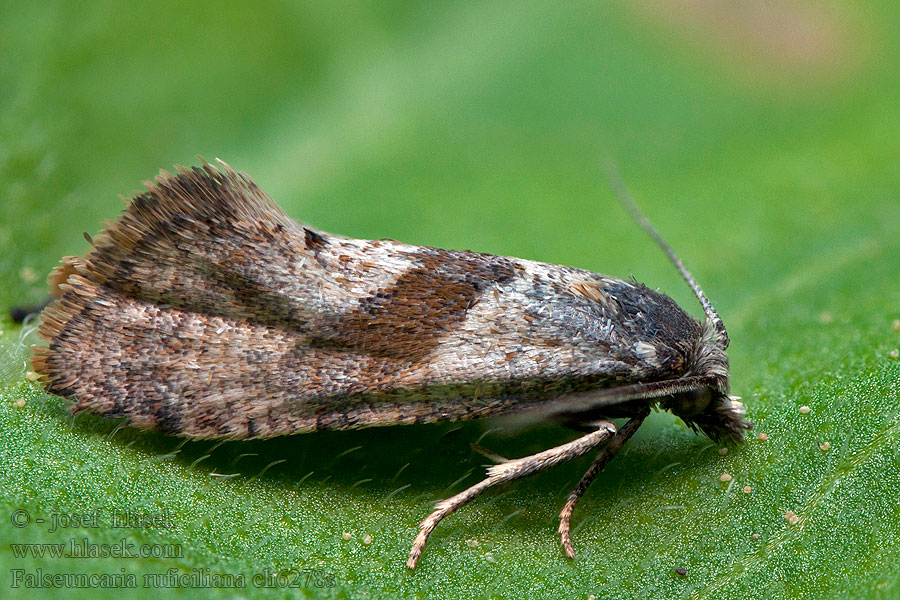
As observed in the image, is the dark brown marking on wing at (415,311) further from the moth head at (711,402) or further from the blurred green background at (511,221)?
the moth head at (711,402)

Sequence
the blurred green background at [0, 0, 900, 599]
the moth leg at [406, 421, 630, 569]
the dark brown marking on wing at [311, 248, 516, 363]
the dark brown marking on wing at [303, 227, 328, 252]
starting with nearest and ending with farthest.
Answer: the blurred green background at [0, 0, 900, 599] → the moth leg at [406, 421, 630, 569] → the dark brown marking on wing at [311, 248, 516, 363] → the dark brown marking on wing at [303, 227, 328, 252]

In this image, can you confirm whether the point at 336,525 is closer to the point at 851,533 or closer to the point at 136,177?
the point at 851,533

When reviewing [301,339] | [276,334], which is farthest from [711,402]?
[276,334]

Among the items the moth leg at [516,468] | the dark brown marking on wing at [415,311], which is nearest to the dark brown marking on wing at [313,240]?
the dark brown marking on wing at [415,311]

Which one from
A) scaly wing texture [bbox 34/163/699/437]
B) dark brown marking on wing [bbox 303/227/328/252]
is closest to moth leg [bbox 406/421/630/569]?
scaly wing texture [bbox 34/163/699/437]

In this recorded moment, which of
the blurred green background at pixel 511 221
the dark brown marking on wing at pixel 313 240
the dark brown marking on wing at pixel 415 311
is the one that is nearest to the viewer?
the blurred green background at pixel 511 221

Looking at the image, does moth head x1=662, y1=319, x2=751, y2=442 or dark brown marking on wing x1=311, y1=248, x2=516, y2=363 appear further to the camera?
moth head x1=662, y1=319, x2=751, y2=442

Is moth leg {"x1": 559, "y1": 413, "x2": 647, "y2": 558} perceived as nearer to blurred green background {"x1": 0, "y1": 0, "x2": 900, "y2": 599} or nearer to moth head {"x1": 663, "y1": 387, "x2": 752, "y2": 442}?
blurred green background {"x1": 0, "y1": 0, "x2": 900, "y2": 599}
